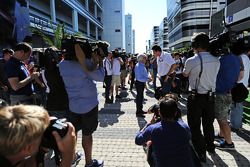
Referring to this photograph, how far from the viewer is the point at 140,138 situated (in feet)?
9.80

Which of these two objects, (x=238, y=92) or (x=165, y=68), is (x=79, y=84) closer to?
(x=238, y=92)

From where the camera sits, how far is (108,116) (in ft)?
26.3

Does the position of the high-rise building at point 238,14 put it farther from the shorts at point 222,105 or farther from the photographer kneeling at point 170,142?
the photographer kneeling at point 170,142

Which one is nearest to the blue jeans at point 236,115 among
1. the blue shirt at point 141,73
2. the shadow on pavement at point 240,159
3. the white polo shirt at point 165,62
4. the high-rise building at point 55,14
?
the shadow on pavement at point 240,159

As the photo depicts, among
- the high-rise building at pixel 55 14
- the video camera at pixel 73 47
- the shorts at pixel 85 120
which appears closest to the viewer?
the video camera at pixel 73 47

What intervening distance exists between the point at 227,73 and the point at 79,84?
2.41 meters

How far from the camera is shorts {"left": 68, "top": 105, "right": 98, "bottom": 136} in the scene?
3.99 meters

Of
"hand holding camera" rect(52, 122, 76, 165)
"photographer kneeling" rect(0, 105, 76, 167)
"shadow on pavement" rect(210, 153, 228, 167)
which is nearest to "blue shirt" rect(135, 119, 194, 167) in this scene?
"hand holding camera" rect(52, 122, 76, 165)

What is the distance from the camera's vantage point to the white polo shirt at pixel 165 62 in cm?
735

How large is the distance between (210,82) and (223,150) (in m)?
1.36

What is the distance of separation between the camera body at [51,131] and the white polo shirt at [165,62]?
19.3ft

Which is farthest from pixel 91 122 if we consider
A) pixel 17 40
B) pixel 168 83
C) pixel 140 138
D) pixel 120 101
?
pixel 17 40

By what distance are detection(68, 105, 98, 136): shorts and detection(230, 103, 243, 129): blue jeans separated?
10.8 ft

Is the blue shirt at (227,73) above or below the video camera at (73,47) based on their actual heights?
below
